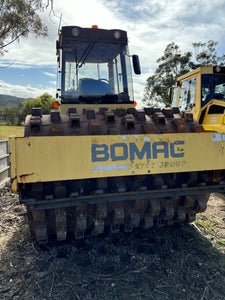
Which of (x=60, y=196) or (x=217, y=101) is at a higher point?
(x=217, y=101)

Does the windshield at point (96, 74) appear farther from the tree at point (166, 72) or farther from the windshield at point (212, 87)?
the tree at point (166, 72)

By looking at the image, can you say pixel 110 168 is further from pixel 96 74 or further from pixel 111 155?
pixel 96 74

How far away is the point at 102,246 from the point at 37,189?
4.15 feet

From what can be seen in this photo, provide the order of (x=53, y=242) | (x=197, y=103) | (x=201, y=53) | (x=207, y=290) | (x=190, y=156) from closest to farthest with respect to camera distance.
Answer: (x=207, y=290), (x=190, y=156), (x=53, y=242), (x=197, y=103), (x=201, y=53)

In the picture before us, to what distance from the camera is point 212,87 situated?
6.74 m

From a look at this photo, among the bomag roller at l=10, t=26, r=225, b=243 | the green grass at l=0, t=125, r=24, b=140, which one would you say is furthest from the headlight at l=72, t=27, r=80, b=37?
the green grass at l=0, t=125, r=24, b=140

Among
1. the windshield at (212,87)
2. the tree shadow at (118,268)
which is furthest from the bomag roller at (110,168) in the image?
the windshield at (212,87)

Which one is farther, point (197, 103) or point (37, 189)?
point (197, 103)

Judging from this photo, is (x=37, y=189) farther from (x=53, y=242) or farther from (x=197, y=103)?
(x=197, y=103)

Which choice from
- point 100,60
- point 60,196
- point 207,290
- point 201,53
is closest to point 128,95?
point 100,60

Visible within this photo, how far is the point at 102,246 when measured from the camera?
10.1ft

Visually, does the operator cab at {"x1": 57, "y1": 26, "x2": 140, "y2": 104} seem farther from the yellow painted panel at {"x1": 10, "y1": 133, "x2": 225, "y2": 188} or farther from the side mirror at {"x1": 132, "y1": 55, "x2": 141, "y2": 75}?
the yellow painted panel at {"x1": 10, "y1": 133, "x2": 225, "y2": 188}

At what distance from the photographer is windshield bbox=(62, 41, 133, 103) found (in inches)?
154

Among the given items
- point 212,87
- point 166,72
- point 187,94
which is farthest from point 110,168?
point 166,72
